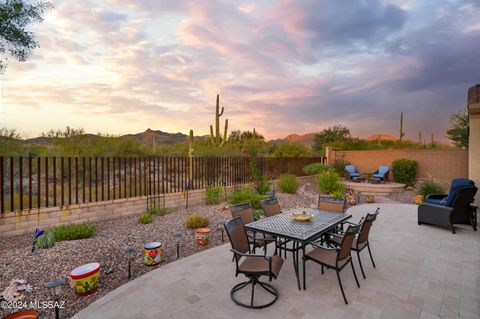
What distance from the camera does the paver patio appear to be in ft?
7.11

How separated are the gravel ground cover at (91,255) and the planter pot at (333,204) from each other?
2151mm

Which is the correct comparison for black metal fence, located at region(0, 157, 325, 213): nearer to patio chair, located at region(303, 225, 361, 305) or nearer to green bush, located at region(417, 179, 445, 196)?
patio chair, located at region(303, 225, 361, 305)

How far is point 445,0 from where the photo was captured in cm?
573

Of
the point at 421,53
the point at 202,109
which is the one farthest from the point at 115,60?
the point at 421,53

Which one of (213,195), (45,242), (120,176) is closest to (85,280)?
(45,242)

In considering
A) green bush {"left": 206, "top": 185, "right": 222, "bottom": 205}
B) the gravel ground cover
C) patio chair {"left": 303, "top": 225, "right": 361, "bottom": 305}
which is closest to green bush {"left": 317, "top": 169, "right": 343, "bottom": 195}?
green bush {"left": 206, "top": 185, "right": 222, "bottom": 205}

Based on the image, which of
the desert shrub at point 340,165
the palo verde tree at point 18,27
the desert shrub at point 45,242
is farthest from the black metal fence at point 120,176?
the desert shrub at point 340,165

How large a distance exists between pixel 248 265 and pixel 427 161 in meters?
13.1

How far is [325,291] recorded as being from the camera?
255cm

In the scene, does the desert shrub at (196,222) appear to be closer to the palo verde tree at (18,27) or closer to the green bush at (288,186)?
the green bush at (288,186)

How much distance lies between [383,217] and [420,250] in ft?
7.53

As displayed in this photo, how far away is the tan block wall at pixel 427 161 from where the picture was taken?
10.2 metres

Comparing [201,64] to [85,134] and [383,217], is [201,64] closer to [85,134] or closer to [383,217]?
[85,134]

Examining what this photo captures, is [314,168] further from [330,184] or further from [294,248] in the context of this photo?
[294,248]
